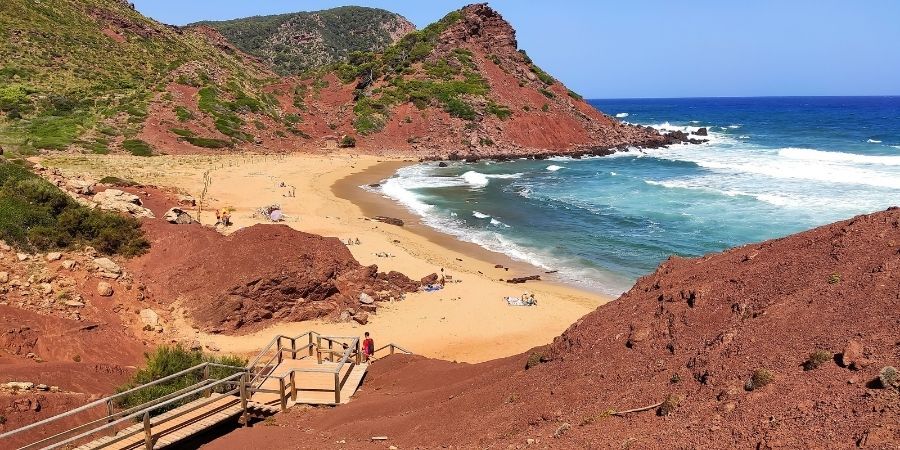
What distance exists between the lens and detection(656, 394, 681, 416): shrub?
22.1ft

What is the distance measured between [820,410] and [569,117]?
76.1 meters

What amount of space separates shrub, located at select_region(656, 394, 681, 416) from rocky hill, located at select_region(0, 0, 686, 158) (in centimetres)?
4912

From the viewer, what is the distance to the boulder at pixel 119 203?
69.8 ft

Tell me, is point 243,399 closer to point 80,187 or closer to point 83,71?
point 80,187

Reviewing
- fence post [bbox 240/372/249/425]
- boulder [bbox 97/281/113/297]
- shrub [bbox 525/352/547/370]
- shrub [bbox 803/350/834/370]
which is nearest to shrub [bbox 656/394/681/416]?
shrub [bbox 803/350/834/370]

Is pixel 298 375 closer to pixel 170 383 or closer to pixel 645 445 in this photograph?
pixel 170 383

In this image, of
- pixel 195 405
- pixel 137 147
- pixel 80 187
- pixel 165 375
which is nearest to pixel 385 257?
pixel 80 187

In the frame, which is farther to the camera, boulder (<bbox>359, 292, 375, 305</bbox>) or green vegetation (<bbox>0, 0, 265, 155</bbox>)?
green vegetation (<bbox>0, 0, 265, 155</bbox>)

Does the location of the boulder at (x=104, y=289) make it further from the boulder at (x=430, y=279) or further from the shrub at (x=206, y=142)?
the shrub at (x=206, y=142)

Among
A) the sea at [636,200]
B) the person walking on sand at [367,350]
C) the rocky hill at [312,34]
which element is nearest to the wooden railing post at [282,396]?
the person walking on sand at [367,350]

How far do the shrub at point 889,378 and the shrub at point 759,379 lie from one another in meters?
1.02

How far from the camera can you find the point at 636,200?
43062 millimetres

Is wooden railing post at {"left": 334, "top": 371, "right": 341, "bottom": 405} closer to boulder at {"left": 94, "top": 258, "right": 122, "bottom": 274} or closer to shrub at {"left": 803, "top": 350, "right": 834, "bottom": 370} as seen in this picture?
shrub at {"left": 803, "top": 350, "right": 834, "bottom": 370}

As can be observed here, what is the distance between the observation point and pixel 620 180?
52656 mm
